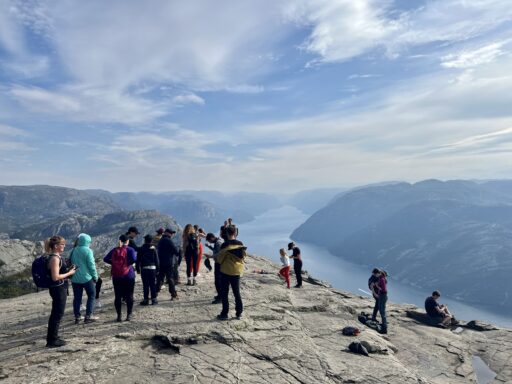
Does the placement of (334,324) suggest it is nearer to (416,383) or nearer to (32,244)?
(416,383)

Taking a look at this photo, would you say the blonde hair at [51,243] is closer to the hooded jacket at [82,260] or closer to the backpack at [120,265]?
the hooded jacket at [82,260]

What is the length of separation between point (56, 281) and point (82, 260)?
1832 millimetres

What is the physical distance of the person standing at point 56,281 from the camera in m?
9.24

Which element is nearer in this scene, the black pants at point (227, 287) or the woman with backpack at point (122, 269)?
the woman with backpack at point (122, 269)

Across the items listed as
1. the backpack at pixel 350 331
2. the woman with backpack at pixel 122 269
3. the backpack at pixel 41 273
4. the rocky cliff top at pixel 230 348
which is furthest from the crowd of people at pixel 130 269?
the backpack at pixel 350 331

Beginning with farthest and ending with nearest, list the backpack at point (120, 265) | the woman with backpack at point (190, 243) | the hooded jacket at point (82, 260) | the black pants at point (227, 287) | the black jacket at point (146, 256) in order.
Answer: the woman with backpack at point (190, 243)
the black jacket at point (146, 256)
the black pants at point (227, 287)
the backpack at point (120, 265)
the hooded jacket at point (82, 260)

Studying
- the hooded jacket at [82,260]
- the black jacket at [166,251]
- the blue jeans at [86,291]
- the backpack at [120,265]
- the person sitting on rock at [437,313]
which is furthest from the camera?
the person sitting on rock at [437,313]

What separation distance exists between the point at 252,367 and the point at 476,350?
45.2 ft

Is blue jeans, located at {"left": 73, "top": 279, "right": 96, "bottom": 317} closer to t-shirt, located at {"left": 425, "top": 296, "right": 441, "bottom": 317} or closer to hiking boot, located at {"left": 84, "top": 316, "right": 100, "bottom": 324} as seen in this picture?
hiking boot, located at {"left": 84, "top": 316, "right": 100, "bottom": 324}

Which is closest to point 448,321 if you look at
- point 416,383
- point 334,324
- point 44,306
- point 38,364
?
point 334,324

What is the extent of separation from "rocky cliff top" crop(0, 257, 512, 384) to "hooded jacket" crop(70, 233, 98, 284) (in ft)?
5.98

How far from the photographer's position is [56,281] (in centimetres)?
933

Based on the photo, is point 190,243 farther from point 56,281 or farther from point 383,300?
point 383,300

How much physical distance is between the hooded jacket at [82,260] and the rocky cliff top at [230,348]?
1.82m
